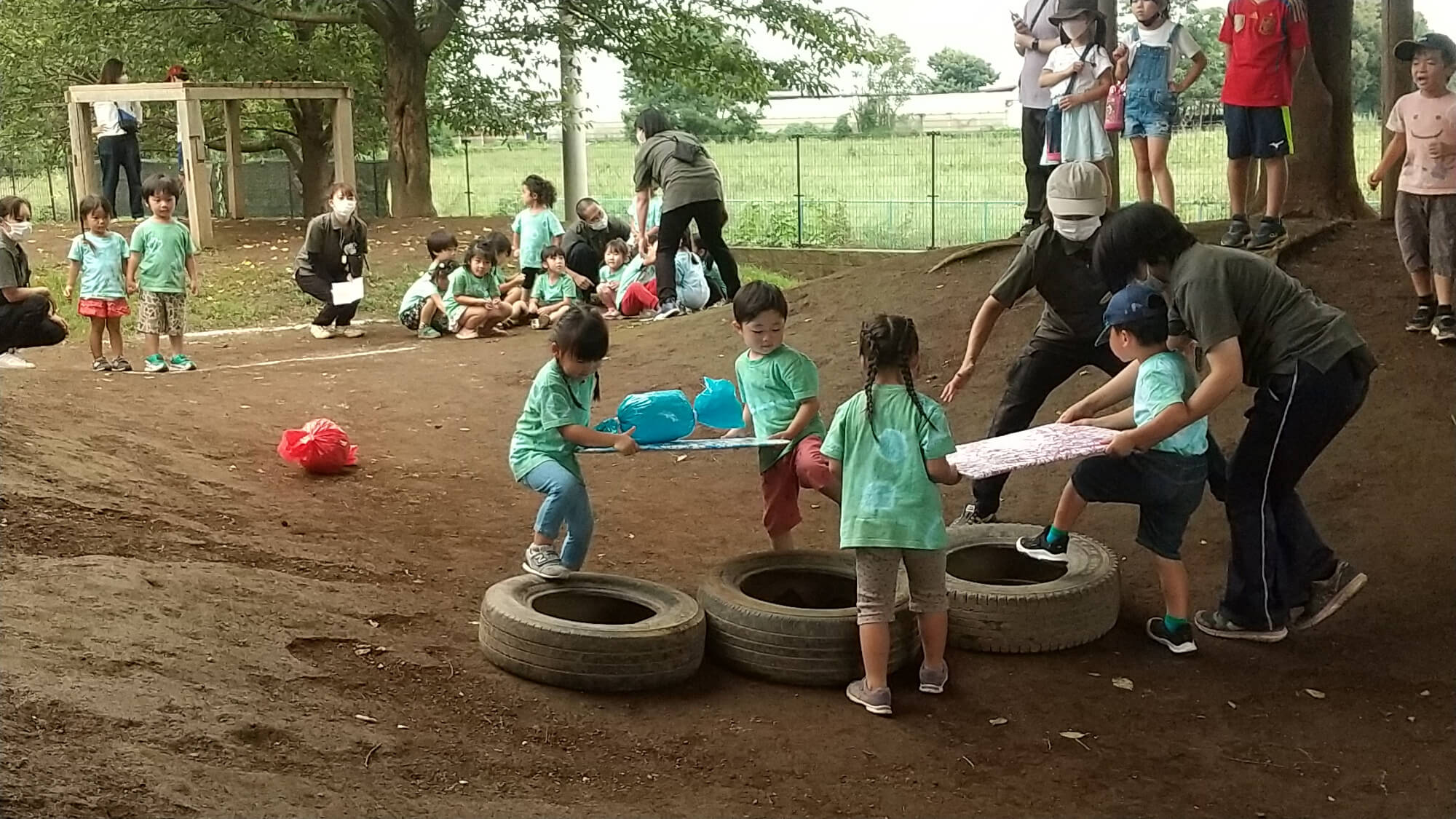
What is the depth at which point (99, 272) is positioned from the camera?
9961mm

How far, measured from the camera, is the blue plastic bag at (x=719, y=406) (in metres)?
6.37

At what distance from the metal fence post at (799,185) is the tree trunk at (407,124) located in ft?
17.5

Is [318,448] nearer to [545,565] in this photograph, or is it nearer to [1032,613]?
[545,565]

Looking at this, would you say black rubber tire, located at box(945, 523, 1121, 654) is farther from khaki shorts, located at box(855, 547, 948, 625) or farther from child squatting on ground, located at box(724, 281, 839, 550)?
child squatting on ground, located at box(724, 281, 839, 550)

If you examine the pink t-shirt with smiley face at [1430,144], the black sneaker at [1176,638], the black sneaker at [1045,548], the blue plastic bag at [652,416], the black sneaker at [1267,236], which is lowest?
the black sneaker at [1176,638]

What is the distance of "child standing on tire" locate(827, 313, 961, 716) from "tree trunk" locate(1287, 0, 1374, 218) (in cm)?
673

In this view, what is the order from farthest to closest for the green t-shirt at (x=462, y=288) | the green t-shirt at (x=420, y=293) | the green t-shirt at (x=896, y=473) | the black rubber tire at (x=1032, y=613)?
1. the green t-shirt at (x=420, y=293)
2. the green t-shirt at (x=462, y=288)
3. the black rubber tire at (x=1032, y=613)
4. the green t-shirt at (x=896, y=473)

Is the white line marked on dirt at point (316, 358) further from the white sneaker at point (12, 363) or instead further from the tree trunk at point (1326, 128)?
the tree trunk at point (1326, 128)

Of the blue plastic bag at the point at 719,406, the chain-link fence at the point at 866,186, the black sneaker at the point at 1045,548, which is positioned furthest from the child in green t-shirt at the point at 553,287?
the black sneaker at the point at 1045,548

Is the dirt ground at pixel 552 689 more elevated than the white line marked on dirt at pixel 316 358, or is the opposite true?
the white line marked on dirt at pixel 316 358

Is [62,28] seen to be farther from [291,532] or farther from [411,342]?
[291,532]

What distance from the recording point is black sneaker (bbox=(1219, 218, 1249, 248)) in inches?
343

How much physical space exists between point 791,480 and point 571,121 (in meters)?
15.9

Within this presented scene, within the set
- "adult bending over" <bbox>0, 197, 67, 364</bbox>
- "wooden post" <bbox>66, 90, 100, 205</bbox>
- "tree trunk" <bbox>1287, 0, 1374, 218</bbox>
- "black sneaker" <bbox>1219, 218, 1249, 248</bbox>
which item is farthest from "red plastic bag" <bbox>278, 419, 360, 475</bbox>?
"wooden post" <bbox>66, 90, 100, 205</bbox>
